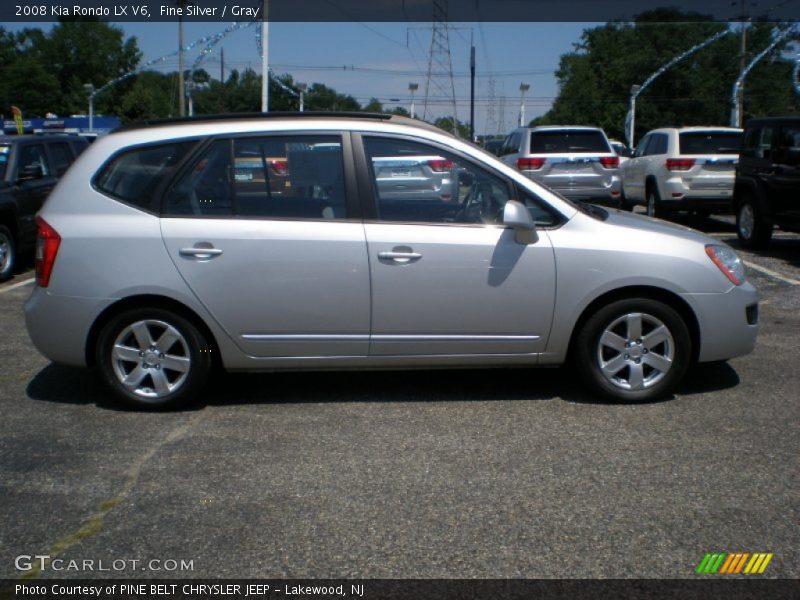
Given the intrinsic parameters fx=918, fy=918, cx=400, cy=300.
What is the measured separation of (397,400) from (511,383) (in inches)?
34.3

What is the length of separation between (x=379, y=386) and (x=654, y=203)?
1123 centimetres

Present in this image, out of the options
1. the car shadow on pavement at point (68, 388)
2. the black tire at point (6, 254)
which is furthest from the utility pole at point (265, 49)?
the car shadow on pavement at point (68, 388)

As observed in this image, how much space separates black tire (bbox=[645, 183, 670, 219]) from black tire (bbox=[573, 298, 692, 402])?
35.0 ft

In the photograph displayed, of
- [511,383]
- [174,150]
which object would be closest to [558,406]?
[511,383]

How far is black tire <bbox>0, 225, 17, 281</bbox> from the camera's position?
11.2 meters

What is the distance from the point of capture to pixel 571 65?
101750mm

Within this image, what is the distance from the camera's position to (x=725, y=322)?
569cm

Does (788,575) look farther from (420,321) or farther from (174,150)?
(174,150)

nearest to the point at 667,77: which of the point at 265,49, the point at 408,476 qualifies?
the point at 265,49

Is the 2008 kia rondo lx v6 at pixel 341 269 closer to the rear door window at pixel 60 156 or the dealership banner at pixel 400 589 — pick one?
the dealership banner at pixel 400 589

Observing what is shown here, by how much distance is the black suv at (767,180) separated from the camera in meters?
11.6

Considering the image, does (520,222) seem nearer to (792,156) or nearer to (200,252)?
(200,252)

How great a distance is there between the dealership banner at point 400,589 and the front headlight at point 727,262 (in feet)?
8.48

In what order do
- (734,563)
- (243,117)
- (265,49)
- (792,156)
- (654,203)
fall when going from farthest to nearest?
(265,49), (654,203), (792,156), (243,117), (734,563)
